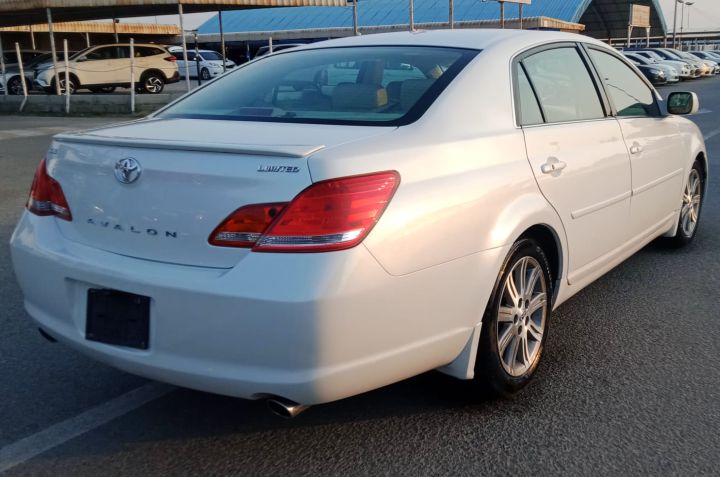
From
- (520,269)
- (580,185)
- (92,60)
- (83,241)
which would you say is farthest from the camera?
(92,60)

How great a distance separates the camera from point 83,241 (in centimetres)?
289

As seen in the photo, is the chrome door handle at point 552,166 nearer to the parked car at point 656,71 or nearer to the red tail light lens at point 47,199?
the red tail light lens at point 47,199

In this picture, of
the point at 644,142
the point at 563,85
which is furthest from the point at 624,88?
the point at 563,85

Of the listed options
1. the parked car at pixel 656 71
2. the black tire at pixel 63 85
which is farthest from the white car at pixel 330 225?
the parked car at pixel 656 71

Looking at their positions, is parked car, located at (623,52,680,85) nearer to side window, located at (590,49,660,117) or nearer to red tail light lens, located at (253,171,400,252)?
side window, located at (590,49,660,117)

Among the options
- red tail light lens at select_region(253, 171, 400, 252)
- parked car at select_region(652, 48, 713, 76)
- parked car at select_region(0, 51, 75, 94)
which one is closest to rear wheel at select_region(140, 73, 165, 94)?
parked car at select_region(0, 51, 75, 94)

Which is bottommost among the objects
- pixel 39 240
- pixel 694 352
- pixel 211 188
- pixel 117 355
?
pixel 694 352

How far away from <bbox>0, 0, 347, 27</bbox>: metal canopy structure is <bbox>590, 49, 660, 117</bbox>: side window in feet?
49.8

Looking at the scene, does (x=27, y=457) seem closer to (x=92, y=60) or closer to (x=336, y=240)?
(x=336, y=240)

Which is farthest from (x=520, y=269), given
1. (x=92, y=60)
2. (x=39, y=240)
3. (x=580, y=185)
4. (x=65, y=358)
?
(x=92, y=60)

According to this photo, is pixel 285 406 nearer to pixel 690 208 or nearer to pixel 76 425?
pixel 76 425

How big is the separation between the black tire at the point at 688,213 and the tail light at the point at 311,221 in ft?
12.1

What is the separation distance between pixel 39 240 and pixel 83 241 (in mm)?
246

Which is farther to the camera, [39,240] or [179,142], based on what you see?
[39,240]
